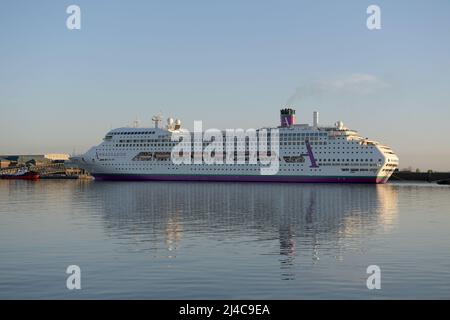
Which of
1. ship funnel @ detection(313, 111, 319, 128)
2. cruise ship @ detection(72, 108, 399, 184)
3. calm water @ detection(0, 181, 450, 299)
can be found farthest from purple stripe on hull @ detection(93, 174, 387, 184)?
calm water @ detection(0, 181, 450, 299)

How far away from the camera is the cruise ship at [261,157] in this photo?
316 ft

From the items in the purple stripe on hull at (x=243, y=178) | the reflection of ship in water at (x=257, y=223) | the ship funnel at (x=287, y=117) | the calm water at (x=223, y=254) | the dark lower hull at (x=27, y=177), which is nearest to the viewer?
the calm water at (x=223, y=254)

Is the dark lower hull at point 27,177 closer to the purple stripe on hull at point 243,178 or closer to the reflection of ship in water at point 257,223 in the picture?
the purple stripe on hull at point 243,178

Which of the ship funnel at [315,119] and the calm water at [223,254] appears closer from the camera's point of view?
the calm water at [223,254]

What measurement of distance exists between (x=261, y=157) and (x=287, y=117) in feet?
34.9

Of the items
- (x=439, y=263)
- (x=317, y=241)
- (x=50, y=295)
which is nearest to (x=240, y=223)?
(x=317, y=241)

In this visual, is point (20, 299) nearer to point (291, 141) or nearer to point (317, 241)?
point (317, 241)

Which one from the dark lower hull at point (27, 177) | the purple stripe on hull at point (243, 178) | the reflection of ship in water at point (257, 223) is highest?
the reflection of ship in water at point (257, 223)

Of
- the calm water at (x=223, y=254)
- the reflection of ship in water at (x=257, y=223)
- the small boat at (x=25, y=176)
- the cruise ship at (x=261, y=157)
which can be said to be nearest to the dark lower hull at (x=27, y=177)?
the small boat at (x=25, y=176)

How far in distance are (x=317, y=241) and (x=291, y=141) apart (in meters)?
78.2

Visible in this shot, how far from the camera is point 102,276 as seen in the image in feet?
58.2

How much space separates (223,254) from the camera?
2159 centimetres

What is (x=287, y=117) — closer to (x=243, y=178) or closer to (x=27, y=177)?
(x=243, y=178)

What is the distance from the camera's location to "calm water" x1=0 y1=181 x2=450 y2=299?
A: 16125mm
